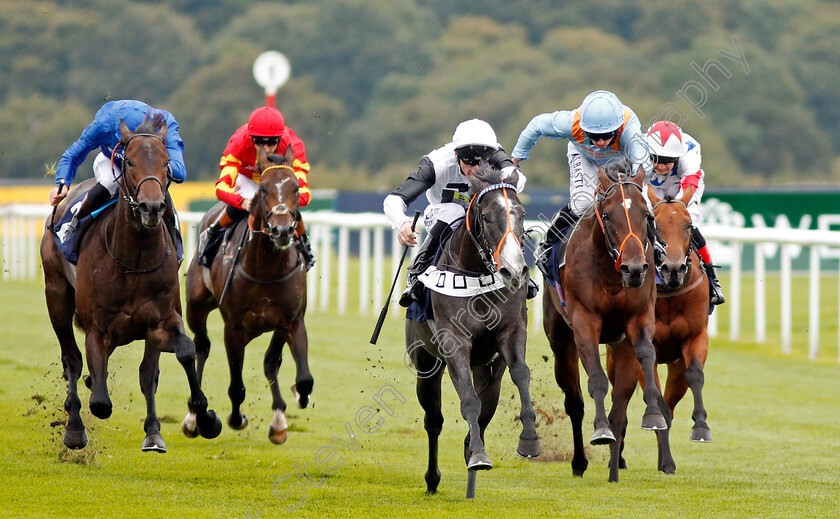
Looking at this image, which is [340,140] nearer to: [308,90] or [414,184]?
[308,90]

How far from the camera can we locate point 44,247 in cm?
740

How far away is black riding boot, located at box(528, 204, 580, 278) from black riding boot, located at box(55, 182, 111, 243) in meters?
2.49

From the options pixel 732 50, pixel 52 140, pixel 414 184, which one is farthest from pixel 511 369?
pixel 732 50

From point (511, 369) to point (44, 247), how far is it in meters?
3.26

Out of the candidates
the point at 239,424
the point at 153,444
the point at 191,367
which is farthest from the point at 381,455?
the point at 153,444

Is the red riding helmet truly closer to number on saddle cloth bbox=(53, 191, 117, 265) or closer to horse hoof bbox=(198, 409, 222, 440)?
number on saddle cloth bbox=(53, 191, 117, 265)

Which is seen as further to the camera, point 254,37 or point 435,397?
point 254,37

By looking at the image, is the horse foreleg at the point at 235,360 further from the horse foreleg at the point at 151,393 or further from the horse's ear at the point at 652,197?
the horse's ear at the point at 652,197

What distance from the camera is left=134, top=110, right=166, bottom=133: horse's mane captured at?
6.36 metres

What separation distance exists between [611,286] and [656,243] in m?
0.34

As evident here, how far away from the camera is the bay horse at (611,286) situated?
19.8ft

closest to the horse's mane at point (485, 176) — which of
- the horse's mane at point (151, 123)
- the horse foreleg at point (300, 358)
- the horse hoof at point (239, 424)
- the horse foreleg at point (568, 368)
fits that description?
the horse foreleg at point (568, 368)

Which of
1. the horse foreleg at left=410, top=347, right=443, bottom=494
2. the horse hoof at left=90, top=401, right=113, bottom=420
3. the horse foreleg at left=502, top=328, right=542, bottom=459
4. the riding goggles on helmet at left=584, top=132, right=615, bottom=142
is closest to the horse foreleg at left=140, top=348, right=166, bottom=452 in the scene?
the horse hoof at left=90, top=401, right=113, bottom=420

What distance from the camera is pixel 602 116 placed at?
6.64 meters
